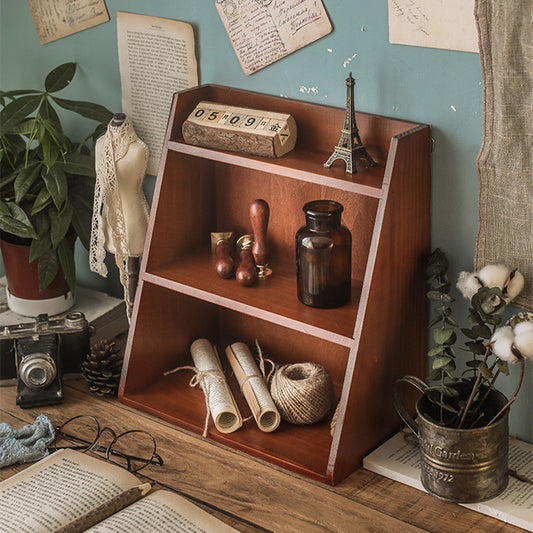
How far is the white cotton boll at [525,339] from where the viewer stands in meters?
1.33

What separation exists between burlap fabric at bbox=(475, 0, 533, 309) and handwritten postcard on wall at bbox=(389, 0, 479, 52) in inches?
2.4

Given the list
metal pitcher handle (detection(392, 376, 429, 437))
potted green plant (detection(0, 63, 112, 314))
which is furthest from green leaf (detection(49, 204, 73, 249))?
metal pitcher handle (detection(392, 376, 429, 437))

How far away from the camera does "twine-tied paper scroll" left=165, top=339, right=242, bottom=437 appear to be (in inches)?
66.5

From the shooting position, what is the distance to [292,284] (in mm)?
1728

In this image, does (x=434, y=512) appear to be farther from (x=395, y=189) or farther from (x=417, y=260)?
Answer: (x=395, y=189)

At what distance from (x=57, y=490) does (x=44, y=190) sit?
74 cm

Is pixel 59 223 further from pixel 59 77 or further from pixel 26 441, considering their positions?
pixel 26 441

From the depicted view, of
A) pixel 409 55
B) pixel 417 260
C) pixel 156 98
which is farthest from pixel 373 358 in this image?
pixel 156 98

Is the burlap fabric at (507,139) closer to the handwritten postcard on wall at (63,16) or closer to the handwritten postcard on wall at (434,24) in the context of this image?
the handwritten postcard on wall at (434,24)

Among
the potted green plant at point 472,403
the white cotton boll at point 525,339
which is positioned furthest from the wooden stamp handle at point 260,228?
the white cotton boll at point 525,339

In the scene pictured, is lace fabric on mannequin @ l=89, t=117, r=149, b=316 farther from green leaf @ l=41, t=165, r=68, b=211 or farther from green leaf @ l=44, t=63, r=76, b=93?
green leaf @ l=44, t=63, r=76, b=93

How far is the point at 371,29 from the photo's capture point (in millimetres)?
1541

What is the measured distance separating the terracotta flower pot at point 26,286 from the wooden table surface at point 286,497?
48 cm

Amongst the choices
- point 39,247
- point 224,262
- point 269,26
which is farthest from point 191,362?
point 269,26
